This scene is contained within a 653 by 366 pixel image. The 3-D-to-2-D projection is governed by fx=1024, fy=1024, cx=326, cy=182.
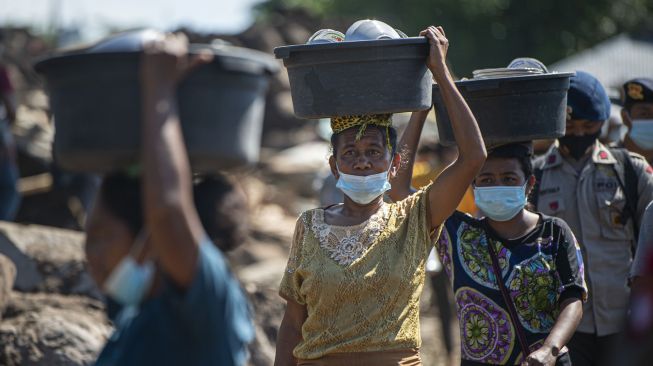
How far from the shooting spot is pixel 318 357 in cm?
416

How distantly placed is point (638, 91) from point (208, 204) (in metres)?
3.69

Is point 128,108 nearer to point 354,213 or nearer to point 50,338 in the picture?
point 354,213

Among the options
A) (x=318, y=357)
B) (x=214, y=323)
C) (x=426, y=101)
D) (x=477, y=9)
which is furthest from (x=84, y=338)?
(x=477, y=9)

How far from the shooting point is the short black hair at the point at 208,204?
3.06 m

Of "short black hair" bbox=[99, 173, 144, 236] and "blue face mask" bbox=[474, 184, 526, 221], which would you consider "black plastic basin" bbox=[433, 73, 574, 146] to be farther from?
"short black hair" bbox=[99, 173, 144, 236]

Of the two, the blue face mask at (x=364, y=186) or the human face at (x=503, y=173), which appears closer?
the blue face mask at (x=364, y=186)

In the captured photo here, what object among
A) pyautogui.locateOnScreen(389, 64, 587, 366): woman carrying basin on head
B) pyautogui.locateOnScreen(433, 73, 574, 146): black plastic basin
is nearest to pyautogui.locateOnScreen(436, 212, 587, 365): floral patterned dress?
pyautogui.locateOnScreen(389, 64, 587, 366): woman carrying basin on head

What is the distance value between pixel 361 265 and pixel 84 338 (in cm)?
259

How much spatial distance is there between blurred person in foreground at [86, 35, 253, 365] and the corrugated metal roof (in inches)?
941

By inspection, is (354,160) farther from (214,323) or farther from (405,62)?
(214,323)

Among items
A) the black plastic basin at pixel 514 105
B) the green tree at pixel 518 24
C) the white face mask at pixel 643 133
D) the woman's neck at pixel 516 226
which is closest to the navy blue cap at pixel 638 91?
the white face mask at pixel 643 133

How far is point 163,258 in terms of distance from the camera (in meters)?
2.87

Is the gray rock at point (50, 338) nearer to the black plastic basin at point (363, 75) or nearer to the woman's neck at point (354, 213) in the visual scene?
the woman's neck at point (354, 213)

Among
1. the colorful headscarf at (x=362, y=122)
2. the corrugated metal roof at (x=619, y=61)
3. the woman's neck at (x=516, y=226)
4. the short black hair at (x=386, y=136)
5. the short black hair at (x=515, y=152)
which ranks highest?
the corrugated metal roof at (x=619, y=61)
